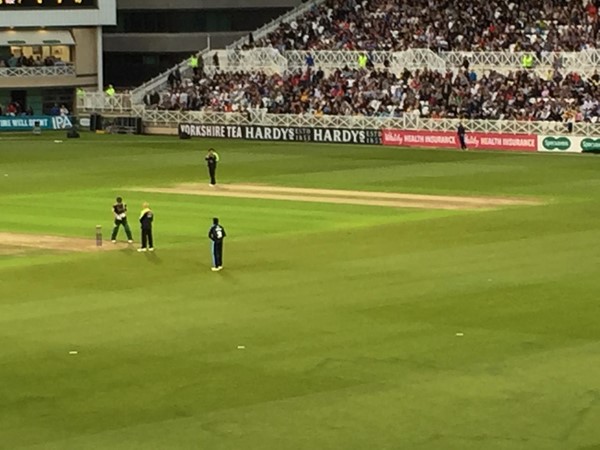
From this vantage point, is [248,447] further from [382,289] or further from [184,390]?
[382,289]

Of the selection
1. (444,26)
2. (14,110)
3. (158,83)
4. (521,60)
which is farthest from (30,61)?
(521,60)

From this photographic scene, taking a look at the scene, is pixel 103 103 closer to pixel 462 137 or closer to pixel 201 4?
pixel 201 4

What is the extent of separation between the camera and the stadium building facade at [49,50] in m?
103

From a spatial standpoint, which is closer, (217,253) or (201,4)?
(217,253)

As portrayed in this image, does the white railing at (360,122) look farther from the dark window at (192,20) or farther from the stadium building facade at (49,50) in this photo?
the dark window at (192,20)

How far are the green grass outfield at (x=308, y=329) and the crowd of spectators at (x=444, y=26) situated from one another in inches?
1111

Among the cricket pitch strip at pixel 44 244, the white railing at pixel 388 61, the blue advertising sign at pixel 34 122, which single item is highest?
the white railing at pixel 388 61

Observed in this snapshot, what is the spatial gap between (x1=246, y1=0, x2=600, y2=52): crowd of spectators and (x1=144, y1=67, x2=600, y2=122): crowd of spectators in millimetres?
2583

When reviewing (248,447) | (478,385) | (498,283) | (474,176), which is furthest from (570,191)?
(248,447)

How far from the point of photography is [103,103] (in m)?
99.1

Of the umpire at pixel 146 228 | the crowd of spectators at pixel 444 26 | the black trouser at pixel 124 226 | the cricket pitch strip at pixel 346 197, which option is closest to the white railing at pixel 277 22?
the crowd of spectators at pixel 444 26

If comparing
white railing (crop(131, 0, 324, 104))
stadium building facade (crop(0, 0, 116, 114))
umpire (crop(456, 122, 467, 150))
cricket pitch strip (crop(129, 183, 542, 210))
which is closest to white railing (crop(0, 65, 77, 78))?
stadium building facade (crop(0, 0, 116, 114))

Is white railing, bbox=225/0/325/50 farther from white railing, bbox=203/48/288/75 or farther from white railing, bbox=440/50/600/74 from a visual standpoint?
white railing, bbox=440/50/600/74

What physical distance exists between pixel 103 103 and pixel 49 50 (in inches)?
366
